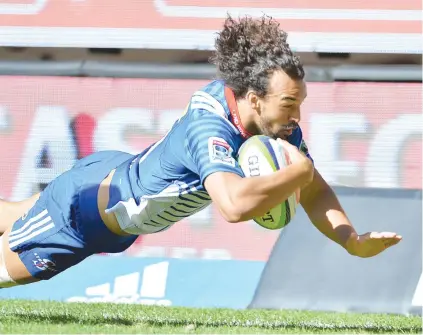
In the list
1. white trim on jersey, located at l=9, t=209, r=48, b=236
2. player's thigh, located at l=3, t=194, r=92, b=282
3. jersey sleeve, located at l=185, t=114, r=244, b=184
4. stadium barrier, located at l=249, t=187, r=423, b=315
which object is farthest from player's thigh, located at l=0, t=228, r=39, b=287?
stadium barrier, located at l=249, t=187, r=423, b=315

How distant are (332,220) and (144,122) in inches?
137

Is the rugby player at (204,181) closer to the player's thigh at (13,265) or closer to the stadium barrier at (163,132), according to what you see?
the player's thigh at (13,265)

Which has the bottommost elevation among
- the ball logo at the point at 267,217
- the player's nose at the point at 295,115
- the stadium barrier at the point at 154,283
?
the stadium barrier at the point at 154,283

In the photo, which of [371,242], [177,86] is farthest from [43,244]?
[177,86]

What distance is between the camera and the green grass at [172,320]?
17.5 ft

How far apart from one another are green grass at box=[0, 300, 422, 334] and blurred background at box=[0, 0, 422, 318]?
0.98m

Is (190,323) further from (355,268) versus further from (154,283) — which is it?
(355,268)

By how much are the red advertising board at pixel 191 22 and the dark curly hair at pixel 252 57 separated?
3.54 metres

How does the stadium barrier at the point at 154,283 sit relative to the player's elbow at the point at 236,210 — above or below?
below

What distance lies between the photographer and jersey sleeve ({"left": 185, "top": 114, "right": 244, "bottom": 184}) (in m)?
4.40

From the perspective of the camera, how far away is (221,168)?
4375 mm

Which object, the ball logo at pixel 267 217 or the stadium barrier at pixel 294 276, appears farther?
the stadium barrier at pixel 294 276

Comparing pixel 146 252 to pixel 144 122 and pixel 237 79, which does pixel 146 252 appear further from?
pixel 237 79

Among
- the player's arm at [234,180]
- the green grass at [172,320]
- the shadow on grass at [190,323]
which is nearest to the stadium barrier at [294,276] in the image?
the green grass at [172,320]
